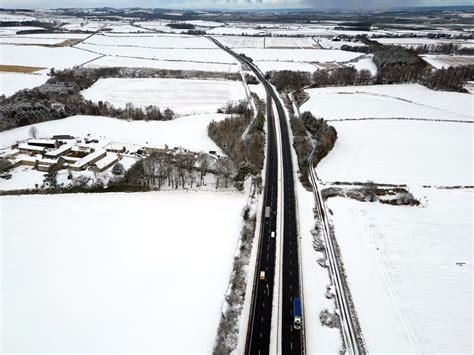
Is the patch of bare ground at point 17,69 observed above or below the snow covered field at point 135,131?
above

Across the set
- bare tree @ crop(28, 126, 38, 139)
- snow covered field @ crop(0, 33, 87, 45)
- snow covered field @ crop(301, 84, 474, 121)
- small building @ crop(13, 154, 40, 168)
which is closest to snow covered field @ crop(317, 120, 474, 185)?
snow covered field @ crop(301, 84, 474, 121)

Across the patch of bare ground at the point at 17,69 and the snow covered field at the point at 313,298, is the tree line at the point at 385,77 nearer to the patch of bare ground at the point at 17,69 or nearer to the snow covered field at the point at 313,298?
the snow covered field at the point at 313,298

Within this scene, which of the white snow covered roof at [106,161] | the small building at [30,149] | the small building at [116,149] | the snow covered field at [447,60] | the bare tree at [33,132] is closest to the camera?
the white snow covered roof at [106,161]

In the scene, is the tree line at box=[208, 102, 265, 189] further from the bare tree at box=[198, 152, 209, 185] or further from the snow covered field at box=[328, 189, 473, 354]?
the snow covered field at box=[328, 189, 473, 354]

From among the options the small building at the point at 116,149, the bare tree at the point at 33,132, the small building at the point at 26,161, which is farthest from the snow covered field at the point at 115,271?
the bare tree at the point at 33,132

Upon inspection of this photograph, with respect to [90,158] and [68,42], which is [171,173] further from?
[68,42]

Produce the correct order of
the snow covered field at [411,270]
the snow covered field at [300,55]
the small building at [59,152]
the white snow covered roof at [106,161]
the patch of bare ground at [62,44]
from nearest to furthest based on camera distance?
the snow covered field at [411,270] → the white snow covered roof at [106,161] → the small building at [59,152] → the snow covered field at [300,55] → the patch of bare ground at [62,44]

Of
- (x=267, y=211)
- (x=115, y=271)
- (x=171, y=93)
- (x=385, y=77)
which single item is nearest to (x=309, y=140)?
(x=267, y=211)
